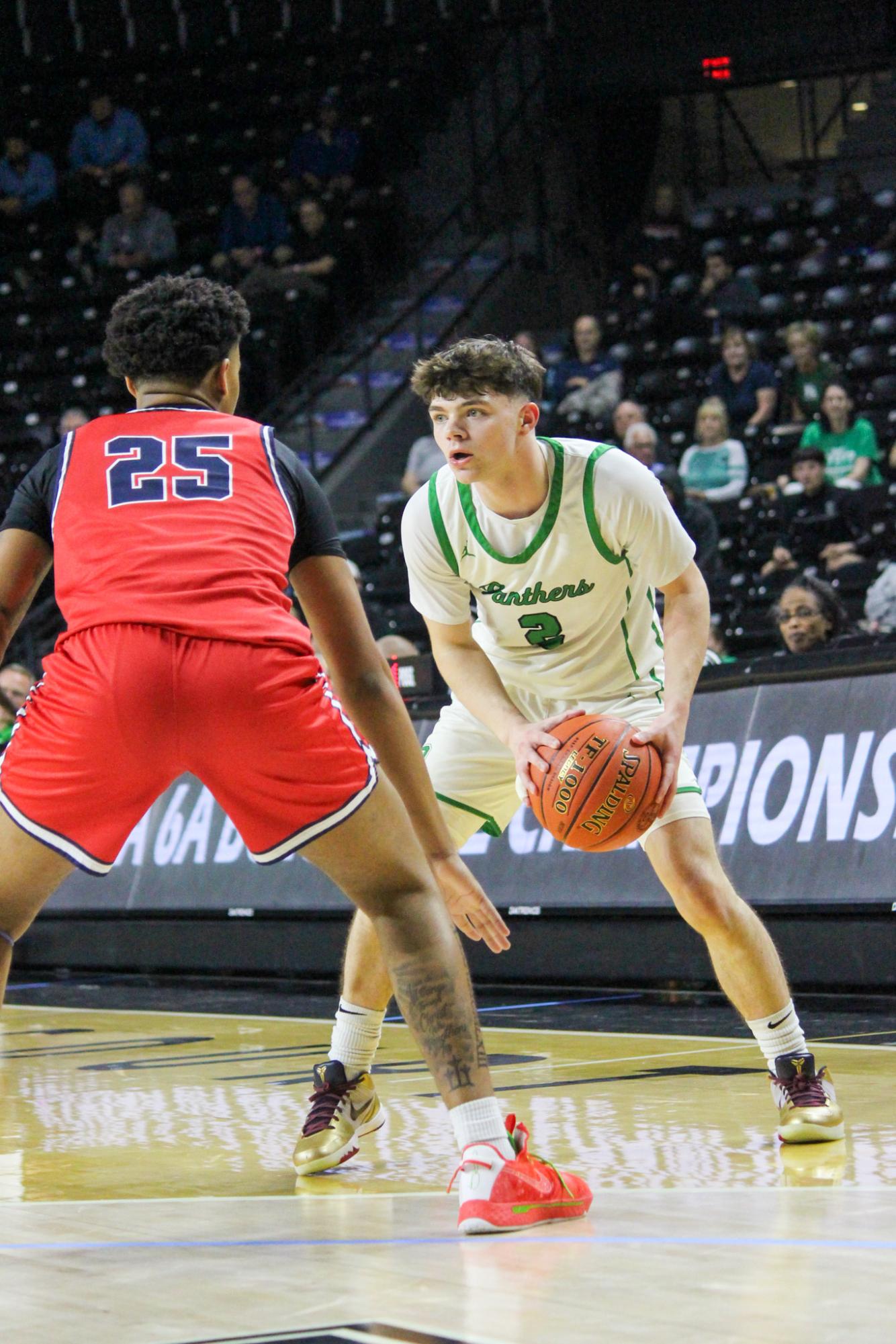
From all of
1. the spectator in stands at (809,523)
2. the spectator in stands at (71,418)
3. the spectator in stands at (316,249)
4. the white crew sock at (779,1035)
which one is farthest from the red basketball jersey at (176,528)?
the spectator in stands at (316,249)

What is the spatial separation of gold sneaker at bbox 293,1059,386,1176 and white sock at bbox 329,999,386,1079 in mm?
22

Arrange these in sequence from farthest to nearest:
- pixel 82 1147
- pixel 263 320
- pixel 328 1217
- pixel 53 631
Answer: pixel 263 320 → pixel 53 631 → pixel 82 1147 → pixel 328 1217

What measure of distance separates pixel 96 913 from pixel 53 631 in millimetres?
6312

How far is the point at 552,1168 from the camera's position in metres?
3.50

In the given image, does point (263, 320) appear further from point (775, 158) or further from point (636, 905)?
point (636, 905)

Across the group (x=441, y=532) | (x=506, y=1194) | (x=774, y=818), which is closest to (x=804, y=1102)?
(x=506, y=1194)

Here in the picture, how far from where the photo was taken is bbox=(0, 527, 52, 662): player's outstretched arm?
346cm

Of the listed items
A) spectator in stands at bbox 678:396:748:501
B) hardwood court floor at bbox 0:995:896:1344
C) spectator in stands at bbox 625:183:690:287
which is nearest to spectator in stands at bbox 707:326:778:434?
spectator in stands at bbox 678:396:748:501

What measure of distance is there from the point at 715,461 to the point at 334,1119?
9.40m

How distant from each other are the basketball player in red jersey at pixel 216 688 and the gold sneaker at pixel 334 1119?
835 millimetres

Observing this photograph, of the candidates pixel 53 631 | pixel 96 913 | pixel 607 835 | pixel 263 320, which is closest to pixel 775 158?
pixel 263 320

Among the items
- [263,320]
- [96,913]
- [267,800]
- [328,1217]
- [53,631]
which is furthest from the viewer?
[263,320]

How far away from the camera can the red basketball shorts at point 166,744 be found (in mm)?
3285

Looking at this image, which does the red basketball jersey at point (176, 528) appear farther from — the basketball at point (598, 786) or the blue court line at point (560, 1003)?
the blue court line at point (560, 1003)
